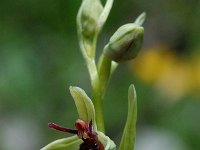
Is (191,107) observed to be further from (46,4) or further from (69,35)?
(46,4)

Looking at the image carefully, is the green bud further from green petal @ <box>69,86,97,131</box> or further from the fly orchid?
green petal @ <box>69,86,97,131</box>

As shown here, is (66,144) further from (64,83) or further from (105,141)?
(64,83)

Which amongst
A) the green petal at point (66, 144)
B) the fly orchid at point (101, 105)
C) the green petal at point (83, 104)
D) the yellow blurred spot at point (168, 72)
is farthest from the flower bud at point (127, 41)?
the yellow blurred spot at point (168, 72)

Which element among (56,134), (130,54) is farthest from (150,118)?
(130,54)

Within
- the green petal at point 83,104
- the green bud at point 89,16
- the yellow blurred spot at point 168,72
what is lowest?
the yellow blurred spot at point 168,72

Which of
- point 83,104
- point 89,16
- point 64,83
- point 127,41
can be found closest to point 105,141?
point 83,104

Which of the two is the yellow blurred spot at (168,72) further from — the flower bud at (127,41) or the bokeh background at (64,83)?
the flower bud at (127,41)
